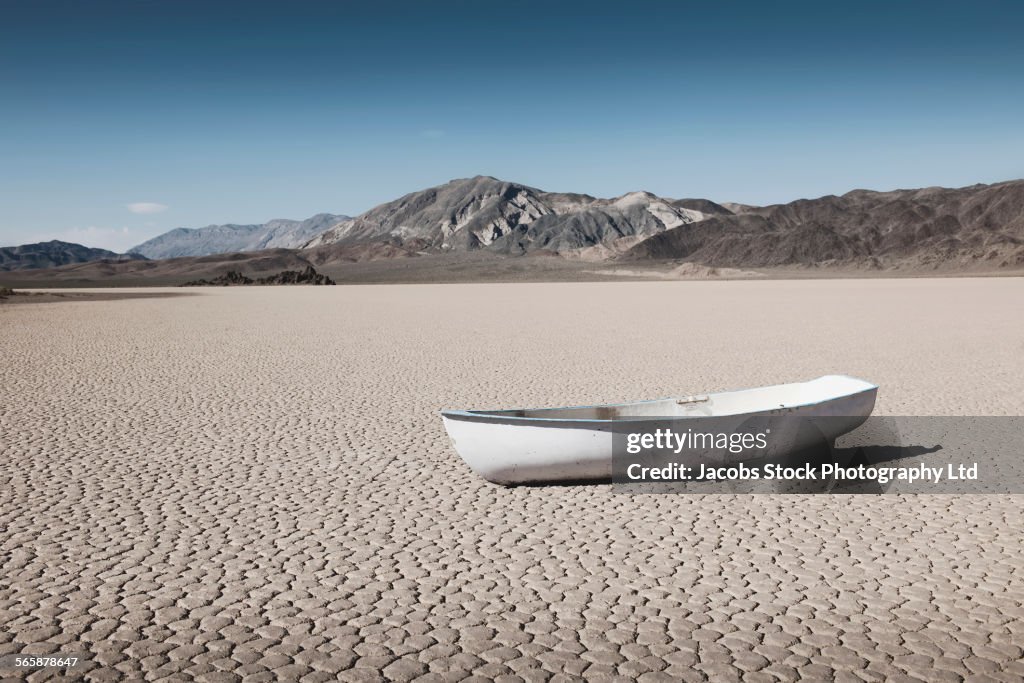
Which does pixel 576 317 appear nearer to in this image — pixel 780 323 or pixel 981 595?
pixel 780 323

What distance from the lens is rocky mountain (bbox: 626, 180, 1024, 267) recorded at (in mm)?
104688

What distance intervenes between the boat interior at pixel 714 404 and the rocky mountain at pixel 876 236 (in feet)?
328

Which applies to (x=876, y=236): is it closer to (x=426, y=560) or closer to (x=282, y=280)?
(x=282, y=280)

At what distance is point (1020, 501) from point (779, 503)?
6.20 ft

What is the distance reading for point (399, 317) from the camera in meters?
31.0

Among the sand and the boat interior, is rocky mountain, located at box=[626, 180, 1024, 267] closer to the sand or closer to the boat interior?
the boat interior

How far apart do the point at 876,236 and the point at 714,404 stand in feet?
430

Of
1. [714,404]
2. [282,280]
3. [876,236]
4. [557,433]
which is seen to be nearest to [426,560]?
[557,433]

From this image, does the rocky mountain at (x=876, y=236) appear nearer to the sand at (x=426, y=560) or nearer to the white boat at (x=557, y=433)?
the white boat at (x=557, y=433)

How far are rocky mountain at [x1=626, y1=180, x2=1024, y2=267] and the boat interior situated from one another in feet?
328

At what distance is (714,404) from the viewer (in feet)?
27.1

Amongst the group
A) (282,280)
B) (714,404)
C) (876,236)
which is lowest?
(714,404)

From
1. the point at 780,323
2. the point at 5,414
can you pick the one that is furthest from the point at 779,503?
the point at 780,323

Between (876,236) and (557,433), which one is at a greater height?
(876,236)
